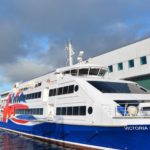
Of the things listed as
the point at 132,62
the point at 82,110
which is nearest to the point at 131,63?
the point at 132,62

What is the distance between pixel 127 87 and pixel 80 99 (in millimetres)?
3404

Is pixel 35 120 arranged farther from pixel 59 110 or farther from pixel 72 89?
pixel 72 89

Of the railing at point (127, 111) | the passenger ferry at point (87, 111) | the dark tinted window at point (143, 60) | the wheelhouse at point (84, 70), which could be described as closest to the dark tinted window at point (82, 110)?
the passenger ferry at point (87, 111)

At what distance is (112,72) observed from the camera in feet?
118

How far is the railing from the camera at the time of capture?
14609mm

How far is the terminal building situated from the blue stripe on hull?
1513 centimetres

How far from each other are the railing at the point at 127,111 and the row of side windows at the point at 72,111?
1.90 meters

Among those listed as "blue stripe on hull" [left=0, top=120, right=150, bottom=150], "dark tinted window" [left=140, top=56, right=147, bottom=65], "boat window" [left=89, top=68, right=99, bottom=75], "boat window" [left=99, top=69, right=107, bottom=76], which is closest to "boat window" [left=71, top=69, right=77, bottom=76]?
"boat window" [left=89, top=68, right=99, bottom=75]

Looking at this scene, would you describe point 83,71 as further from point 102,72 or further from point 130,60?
point 130,60

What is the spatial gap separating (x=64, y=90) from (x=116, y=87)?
3592 mm

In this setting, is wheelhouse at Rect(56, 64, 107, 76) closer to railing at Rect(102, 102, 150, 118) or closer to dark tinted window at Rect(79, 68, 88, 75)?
dark tinted window at Rect(79, 68, 88, 75)

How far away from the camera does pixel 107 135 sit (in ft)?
49.5

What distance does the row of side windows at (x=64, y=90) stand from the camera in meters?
18.4

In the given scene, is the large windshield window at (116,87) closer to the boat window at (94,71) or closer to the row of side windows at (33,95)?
the boat window at (94,71)
